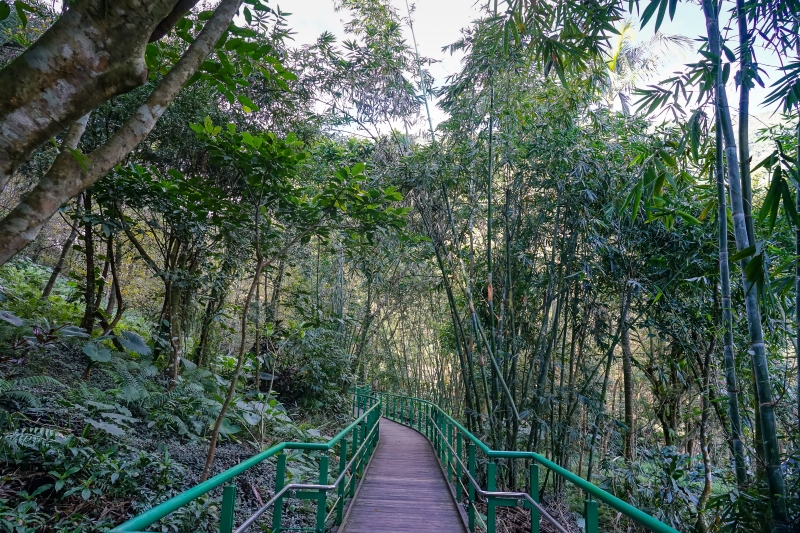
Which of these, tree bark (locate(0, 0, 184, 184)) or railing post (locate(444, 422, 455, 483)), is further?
railing post (locate(444, 422, 455, 483))

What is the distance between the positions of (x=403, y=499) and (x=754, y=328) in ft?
11.0

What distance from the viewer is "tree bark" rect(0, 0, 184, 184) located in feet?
3.95

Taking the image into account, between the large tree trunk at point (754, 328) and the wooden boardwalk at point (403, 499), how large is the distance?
219 cm

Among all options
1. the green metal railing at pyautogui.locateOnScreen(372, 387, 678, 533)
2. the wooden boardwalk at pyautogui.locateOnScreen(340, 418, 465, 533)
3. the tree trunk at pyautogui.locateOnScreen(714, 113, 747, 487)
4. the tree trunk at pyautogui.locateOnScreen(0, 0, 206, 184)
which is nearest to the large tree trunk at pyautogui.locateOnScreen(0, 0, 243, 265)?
the tree trunk at pyautogui.locateOnScreen(0, 0, 206, 184)

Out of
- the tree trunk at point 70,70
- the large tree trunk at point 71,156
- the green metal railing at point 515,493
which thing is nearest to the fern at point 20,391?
the large tree trunk at point 71,156

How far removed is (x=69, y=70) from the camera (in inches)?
49.7

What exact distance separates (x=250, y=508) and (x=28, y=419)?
71.9 inches

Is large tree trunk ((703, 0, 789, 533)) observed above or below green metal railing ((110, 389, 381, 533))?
above

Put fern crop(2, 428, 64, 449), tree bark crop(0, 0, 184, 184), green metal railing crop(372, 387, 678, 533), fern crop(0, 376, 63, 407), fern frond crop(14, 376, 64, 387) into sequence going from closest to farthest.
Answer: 1. tree bark crop(0, 0, 184, 184)
2. green metal railing crop(372, 387, 678, 533)
3. fern crop(2, 428, 64, 449)
4. fern crop(0, 376, 63, 407)
5. fern frond crop(14, 376, 64, 387)

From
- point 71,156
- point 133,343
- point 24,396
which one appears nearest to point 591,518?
point 71,156

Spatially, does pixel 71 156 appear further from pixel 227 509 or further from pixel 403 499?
pixel 403 499

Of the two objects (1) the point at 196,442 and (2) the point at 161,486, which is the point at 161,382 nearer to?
(1) the point at 196,442

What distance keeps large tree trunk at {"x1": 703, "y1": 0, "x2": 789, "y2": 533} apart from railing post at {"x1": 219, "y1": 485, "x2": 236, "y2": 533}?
2.26 m

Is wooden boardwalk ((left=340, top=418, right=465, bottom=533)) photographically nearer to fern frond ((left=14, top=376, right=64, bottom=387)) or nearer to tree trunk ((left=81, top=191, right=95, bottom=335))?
fern frond ((left=14, top=376, right=64, bottom=387))
